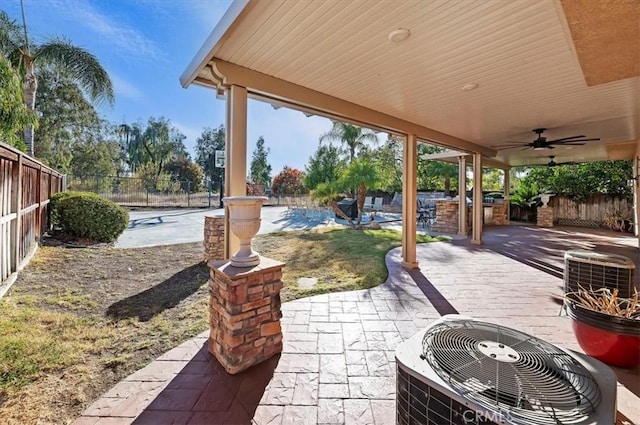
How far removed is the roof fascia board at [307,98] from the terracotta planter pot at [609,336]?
3.03 metres

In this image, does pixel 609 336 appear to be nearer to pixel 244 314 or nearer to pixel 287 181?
pixel 244 314

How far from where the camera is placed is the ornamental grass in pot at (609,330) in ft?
6.48

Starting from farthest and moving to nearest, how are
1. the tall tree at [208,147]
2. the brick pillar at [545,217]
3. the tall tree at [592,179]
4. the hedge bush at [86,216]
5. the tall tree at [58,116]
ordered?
1. the tall tree at [208,147]
2. the tall tree at [58,116]
3. the brick pillar at [545,217]
4. the tall tree at [592,179]
5. the hedge bush at [86,216]

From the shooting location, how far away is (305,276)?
450 centimetres

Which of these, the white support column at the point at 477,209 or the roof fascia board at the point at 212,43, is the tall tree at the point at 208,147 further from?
the roof fascia board at the point at 212,43

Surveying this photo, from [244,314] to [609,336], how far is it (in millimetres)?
2639

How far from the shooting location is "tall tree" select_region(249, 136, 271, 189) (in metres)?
26.4

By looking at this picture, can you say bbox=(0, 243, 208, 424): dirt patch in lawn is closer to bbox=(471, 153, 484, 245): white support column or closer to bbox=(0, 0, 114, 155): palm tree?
bbox=(0, 0, 114, 155): palm tree

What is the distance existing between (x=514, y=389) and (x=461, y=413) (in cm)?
21

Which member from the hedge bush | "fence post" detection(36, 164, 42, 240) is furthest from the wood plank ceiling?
the hedge bush

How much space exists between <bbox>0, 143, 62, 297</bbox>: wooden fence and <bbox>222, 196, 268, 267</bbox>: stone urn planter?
323cm

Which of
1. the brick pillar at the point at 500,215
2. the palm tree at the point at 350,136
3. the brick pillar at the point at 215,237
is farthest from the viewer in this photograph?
the palm tree at the point at 350,136

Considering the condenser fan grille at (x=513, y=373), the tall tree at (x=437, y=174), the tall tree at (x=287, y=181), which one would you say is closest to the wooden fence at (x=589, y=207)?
the tall tree at (x=437, y=174)

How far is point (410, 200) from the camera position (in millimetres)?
5027
